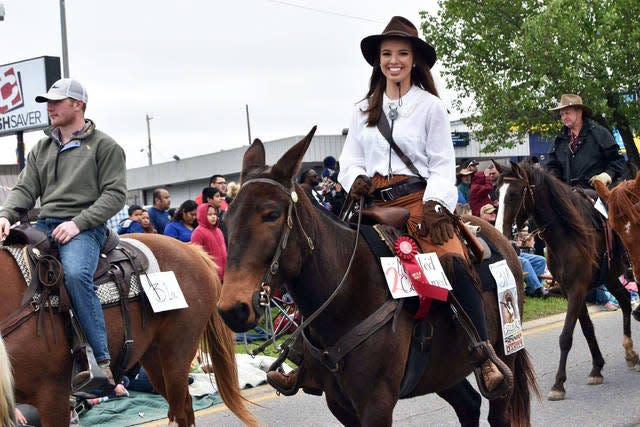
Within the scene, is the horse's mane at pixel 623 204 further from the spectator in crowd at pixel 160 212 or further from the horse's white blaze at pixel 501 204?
the spectator in crowd at pixel 160 212

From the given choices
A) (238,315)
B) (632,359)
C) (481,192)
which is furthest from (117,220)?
(238,315)

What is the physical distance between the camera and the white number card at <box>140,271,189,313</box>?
20.0 feet

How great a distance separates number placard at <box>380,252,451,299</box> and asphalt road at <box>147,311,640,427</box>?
2130 mm

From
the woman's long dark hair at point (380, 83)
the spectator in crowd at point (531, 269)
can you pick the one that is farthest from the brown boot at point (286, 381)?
the spectator in crowd at point (531, 269)

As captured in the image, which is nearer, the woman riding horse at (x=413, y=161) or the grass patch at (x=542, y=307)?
the woman riding horse at (x=413, y=161)

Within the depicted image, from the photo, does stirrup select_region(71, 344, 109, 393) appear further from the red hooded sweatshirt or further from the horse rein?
the red hooded sweatshirt

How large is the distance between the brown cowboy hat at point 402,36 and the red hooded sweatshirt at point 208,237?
6223 millimetres

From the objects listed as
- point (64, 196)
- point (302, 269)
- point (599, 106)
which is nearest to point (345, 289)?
point (302, 269)

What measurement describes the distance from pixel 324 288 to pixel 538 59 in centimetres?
2245

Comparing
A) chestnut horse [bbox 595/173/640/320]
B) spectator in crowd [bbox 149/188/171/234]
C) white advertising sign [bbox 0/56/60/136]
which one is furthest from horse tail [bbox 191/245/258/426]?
white advertising sign [bbox 0/56/60/136]

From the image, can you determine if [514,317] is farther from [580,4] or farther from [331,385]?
[580,4]

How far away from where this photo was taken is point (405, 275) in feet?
14.0

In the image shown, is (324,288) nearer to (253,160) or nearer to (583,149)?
(253,160)

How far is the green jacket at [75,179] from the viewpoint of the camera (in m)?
5.63
